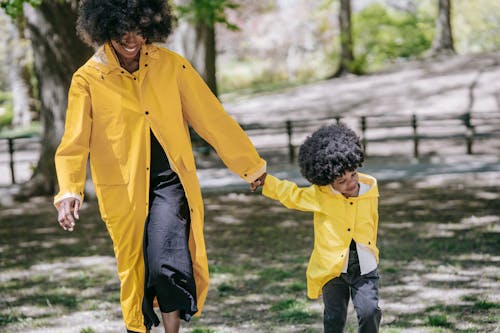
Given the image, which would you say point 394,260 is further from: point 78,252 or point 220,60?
point 220,60

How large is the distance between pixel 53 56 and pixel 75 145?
8568 mm

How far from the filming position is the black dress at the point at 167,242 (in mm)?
4062

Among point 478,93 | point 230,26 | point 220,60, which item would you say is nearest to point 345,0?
point 478,93

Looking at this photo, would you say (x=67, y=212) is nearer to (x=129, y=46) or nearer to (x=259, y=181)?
(x=129, y=46)

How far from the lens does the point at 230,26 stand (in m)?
12.5

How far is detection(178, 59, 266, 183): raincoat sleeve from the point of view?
4.29 meters

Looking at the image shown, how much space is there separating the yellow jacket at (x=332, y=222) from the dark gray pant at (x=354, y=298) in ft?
0.21

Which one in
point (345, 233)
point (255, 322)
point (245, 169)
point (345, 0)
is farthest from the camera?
point (345, 0)

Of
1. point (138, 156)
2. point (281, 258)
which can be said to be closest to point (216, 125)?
point (138, 156)

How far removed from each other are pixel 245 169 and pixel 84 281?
11.4ft

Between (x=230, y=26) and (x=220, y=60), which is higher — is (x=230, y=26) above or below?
above

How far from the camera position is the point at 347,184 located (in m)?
4.09

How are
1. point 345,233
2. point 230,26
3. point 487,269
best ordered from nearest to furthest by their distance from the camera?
point 345,233, point 487,269, point 230,26

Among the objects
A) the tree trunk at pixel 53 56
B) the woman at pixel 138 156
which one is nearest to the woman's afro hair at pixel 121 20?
the woman at pixel 138 156
